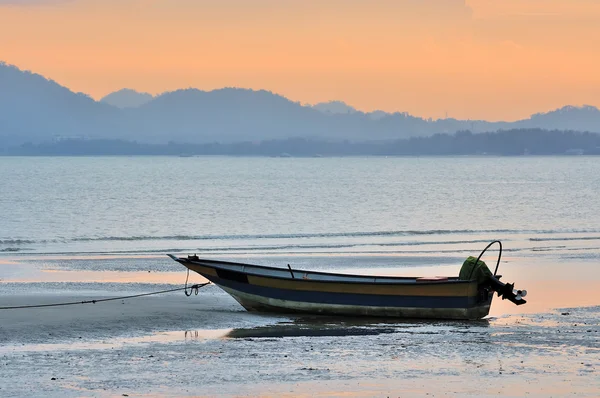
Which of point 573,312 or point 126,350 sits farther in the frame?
point 573,312

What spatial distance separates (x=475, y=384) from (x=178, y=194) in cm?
9570

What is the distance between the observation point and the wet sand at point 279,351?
14438 mm

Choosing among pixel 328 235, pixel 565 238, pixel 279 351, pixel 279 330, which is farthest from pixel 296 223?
pixel 279 351

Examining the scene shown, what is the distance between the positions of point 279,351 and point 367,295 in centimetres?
490

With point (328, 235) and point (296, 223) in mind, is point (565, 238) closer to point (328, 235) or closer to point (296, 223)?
point (328, 235)

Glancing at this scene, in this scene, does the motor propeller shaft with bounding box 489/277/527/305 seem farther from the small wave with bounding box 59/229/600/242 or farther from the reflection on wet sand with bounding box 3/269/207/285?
the small wave with bounding box 59/229/600/242

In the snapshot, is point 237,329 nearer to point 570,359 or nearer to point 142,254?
point 570,359

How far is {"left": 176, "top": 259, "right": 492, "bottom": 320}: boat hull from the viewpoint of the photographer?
842 inches

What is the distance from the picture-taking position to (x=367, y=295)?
71.2 feet

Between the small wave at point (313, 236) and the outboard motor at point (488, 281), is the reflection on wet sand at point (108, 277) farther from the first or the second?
the small wave at point (313, 236)

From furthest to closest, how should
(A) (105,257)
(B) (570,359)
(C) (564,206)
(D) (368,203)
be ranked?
(D) (368,203), (C) (564,206), (A) (105,257), (B) (570,359)

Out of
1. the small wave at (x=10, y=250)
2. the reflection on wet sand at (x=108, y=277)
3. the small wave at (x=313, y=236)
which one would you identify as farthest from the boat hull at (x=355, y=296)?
the small wave at (x=313, y=236)

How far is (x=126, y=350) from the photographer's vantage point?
1730cm

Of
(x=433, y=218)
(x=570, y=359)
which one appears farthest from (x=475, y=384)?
(x=433, y=218)
